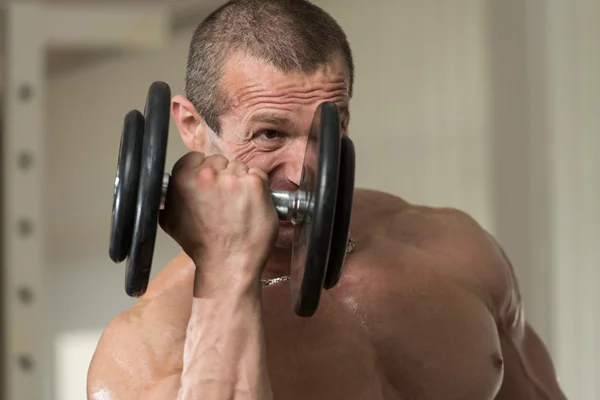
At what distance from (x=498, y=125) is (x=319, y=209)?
2465mm

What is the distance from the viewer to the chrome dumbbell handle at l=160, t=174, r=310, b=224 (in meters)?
0.98

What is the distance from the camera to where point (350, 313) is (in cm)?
125

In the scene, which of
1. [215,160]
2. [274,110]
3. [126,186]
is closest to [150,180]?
[126,186]

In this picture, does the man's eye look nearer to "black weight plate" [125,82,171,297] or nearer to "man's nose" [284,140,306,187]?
"man's nose" [284,140,306,187]

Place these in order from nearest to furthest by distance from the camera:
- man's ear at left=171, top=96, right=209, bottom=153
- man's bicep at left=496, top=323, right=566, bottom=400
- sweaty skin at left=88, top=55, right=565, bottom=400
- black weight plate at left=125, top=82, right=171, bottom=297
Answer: black weight plate at left=125, top=82, right=171, bottom=297 < sweaty skin at left=88, top=55, right=565, bottom=400 < man's ear at left=171, top=96, right=209, bottom=153 < man's bicep at left=496, top=323, right=566, bottom=400

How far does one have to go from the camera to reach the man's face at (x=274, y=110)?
1.14 m

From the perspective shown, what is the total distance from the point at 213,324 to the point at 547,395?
2.24 feet

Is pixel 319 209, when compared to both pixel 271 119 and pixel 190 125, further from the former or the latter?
pixel 190 125

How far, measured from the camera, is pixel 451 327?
1283 millimetres

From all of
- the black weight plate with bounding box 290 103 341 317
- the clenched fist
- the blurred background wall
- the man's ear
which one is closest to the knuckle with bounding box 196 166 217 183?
the clenched fist

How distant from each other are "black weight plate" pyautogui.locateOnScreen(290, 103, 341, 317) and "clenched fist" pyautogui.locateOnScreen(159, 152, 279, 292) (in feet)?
0.16

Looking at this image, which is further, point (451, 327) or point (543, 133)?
point (543, 133)

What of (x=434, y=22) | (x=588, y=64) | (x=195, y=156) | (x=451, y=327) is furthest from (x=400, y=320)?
(x=434, y=22)

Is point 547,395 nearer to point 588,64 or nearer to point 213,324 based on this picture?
point 213,324
